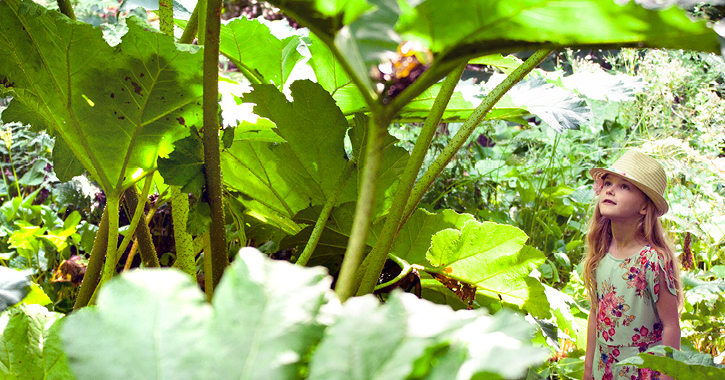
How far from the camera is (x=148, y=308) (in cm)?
28

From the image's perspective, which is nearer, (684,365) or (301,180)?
(684,365)

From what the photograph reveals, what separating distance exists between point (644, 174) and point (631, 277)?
0.29 metres

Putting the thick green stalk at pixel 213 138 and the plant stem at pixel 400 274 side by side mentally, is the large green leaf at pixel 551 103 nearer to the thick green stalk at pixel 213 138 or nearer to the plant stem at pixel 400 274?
the plant stem at pixel 400 274

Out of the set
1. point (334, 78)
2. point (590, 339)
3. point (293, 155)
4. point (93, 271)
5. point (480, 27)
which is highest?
point (480, 27)

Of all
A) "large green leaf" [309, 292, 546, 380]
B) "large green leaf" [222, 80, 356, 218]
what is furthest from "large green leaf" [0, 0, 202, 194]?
"large green leaf" [309, 292, 546, 380]

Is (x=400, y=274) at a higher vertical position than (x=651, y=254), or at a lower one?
higher

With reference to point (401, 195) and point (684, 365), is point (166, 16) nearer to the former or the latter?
point (401, 195)

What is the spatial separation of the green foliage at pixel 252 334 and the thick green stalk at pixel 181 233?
0.41 metres

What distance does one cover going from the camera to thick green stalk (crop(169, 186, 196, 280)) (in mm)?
685

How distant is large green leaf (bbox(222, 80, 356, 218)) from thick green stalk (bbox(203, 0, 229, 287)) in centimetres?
13

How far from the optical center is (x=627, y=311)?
4.78ft

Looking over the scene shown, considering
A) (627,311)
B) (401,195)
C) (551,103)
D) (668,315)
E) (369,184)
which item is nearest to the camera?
(369,184)

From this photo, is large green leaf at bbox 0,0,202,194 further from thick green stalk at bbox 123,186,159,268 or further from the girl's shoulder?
the girl's shoulder

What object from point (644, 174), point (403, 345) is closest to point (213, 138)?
point (403, 345)
